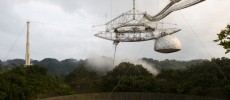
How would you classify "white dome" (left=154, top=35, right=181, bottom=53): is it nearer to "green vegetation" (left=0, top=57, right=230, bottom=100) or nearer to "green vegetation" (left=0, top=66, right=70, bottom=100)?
"green vegetation" (left=0, top=57, right=230, bottom=100)

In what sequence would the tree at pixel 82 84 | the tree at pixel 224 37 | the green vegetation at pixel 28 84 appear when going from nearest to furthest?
1. the tree at pixel 224 37
2. the green vegetation at pixel 28 84
3. the tree at pixel 82 84

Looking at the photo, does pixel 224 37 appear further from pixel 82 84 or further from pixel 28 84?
pixel 82 84

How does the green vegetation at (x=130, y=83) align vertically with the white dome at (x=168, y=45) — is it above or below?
below

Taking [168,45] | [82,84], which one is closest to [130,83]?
[82,84]

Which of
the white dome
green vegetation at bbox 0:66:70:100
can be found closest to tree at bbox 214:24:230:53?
the white dome

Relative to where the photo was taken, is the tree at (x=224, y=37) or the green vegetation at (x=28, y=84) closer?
the tree at (x=224, y=37)

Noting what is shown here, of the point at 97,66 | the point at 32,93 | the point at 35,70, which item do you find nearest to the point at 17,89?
the point at 32,93

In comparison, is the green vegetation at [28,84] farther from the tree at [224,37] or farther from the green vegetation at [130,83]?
the tree at [224,37]

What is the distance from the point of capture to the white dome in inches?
A: 1100

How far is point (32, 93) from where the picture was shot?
136ft

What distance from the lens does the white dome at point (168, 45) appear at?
27938 mm

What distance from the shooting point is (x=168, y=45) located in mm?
27859

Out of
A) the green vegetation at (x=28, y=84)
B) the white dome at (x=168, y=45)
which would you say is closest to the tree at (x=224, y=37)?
the white dome at (x=168, y=45)

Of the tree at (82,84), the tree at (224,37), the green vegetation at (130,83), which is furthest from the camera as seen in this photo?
the tree at (82,84)
